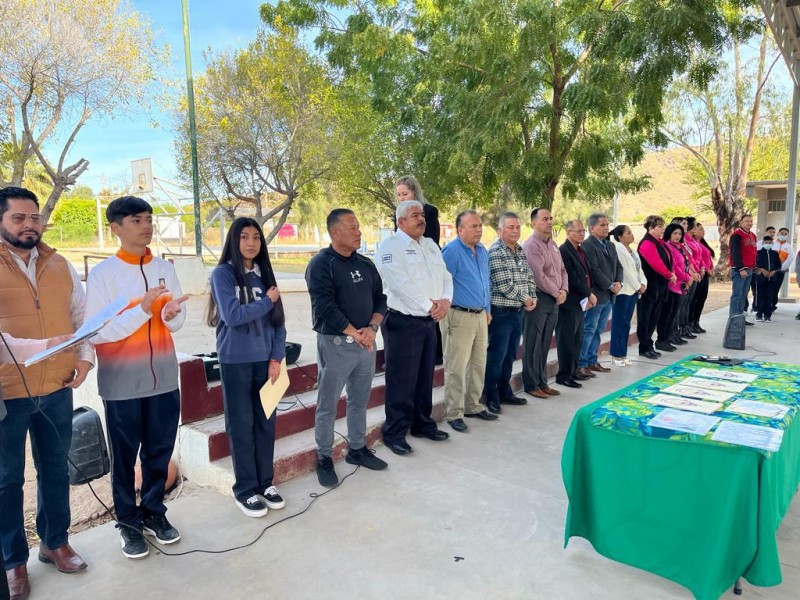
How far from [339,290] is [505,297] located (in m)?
1.81

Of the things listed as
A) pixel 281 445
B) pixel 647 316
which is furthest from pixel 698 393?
pixel 647 316

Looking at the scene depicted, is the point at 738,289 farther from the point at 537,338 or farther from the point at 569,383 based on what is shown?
the point at 537,338

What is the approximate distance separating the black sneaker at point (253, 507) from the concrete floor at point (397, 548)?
0.04 meters

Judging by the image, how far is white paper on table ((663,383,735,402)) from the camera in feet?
9.14

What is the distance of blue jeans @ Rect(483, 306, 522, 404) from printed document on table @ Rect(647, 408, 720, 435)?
7.57 ft

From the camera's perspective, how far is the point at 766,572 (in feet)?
7.11

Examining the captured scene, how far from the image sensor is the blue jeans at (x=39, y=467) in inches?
93.2

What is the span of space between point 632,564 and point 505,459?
57.6 inches

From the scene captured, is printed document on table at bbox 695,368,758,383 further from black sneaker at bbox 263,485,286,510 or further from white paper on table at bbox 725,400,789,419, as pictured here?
black sneaker at bbox 263,485,286,510

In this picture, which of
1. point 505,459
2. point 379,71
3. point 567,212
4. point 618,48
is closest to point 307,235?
point 567,212

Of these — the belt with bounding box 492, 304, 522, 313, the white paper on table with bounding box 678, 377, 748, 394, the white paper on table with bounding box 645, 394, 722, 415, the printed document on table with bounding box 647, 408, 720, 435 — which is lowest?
the printed document on table with bounding box 647, 408, 720, 435

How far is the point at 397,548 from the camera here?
276 cm

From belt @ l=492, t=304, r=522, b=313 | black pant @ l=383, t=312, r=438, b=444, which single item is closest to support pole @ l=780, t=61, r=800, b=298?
belt @ l=492, t=304, r=522, b=313

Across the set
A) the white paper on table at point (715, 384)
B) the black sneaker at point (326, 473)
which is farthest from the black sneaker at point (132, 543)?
the white paper on table at point (715, 384)
